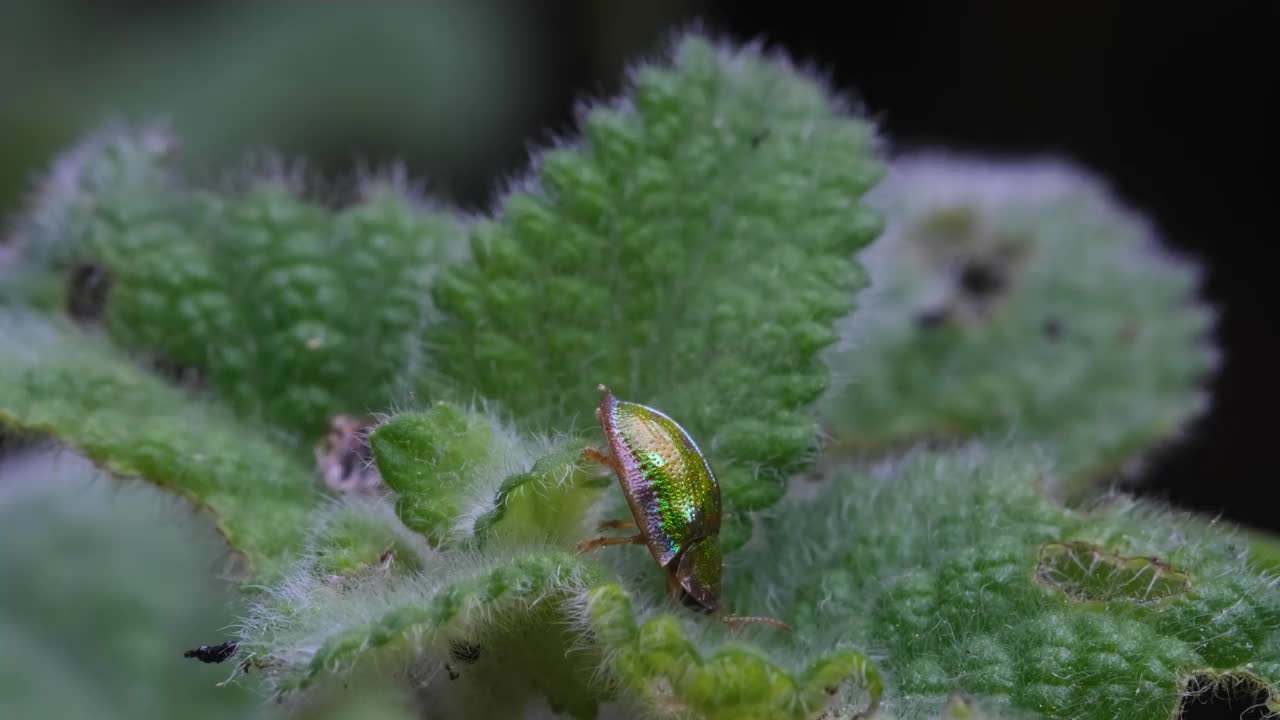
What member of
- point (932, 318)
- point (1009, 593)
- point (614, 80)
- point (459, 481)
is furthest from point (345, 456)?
point (614, 80)

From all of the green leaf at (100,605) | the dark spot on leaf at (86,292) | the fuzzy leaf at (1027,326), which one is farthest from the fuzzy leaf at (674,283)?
the green leaf at (100,605)

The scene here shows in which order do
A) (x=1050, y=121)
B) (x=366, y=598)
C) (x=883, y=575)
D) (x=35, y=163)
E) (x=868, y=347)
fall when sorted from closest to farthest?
(x=366, y=598) → (x=883, y=575) → (x=868, y=347) → (x=35, y=163) → (x=1050, y=121)

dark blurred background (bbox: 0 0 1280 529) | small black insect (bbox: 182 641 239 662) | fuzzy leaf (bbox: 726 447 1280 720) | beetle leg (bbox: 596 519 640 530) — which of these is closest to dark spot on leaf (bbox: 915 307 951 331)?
fuzzy leaf (bbox: 726 447 1280 720)

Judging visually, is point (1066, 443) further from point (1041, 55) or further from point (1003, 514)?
point (1041, 55)

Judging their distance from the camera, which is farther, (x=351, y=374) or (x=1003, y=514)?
(x=351, y=374)

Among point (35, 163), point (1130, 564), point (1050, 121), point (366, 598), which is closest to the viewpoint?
point (366, 598)

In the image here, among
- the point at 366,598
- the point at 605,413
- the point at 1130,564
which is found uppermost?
the point at 605,413

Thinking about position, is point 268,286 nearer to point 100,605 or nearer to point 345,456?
point 345,456

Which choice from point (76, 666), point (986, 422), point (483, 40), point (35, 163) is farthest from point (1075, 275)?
point (35, 163)
